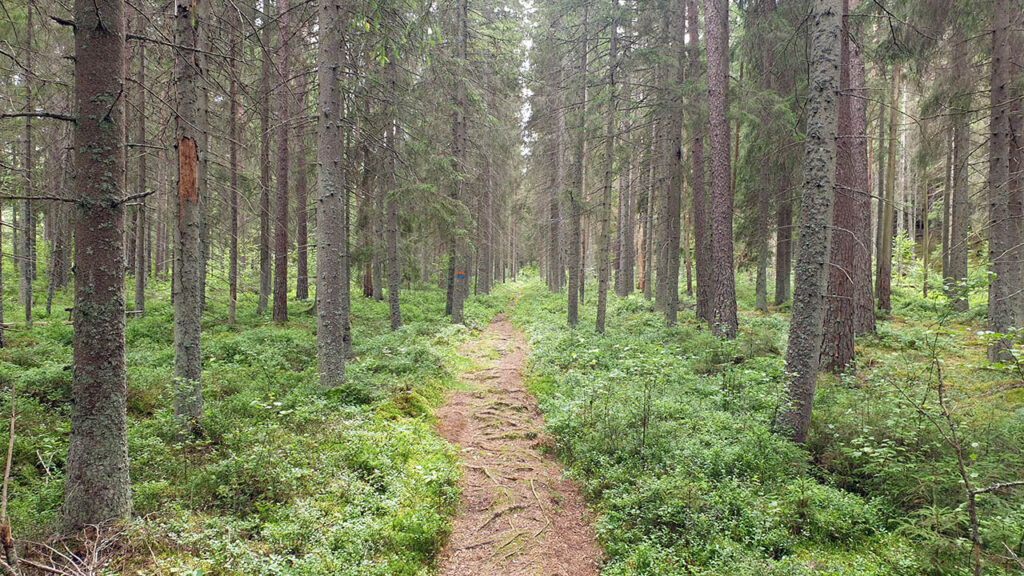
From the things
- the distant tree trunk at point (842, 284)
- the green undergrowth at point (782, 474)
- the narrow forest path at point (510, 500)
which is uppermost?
the distant tree trunk at point (842, 284)

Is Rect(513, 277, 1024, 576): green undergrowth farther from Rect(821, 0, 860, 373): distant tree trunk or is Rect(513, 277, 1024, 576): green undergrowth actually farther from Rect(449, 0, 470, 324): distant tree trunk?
Rect(449, 0, 470, 324): distant tree trunk

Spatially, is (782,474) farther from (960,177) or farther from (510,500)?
(960,177)

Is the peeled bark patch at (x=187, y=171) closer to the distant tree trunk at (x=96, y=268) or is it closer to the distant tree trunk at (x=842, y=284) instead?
the distant tree trunk at (x=96, y=268)

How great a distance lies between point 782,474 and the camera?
4.96 metres

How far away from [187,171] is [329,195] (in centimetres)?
226

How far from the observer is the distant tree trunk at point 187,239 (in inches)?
220

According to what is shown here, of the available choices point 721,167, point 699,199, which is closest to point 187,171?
point 721,167

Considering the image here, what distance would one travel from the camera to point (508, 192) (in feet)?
96.5

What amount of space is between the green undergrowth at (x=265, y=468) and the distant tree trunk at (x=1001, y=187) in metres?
11.1

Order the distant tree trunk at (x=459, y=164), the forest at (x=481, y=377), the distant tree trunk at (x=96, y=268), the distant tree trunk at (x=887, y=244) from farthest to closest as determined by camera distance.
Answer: the distant tree trunk at (x=887, y=244), the distant tree trunk at (x=459, y=164), the forest at (x=481, y=377), the distant tree trunk at (x=96, y=268)

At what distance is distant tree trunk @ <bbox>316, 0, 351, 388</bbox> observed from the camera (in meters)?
7.50

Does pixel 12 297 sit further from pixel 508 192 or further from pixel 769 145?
pixel 769 145

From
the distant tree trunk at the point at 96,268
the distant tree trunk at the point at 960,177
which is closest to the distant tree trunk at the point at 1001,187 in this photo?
the distant tree trunk at the point at 960,177

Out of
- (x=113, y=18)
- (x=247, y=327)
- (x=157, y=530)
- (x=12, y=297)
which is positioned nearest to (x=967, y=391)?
(x=157, y=530)
